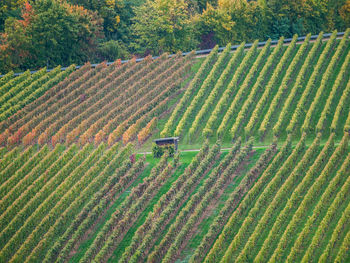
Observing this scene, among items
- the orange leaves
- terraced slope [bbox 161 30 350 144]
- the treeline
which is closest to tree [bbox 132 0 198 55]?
the treeline

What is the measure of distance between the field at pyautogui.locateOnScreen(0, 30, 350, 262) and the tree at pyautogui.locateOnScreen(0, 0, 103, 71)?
6.83m

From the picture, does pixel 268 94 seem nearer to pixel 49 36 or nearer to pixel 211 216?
pixel 211 216

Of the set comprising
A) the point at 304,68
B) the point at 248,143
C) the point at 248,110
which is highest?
the point at 304,68

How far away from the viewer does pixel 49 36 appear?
10444cm

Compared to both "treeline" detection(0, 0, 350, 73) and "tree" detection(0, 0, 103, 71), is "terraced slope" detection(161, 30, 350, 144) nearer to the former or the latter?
"treeline" detection(0, 0, 350, 73)

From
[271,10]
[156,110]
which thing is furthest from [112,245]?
[271,10]

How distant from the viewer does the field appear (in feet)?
213

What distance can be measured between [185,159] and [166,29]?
3396 centimetres

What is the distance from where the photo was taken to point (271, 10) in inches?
4429

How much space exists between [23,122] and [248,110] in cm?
2429

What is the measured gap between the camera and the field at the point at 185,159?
213 feet

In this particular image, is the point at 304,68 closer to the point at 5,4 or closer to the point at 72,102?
the point at 72,102

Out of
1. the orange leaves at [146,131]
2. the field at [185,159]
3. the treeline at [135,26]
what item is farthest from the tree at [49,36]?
the orange leaves at [146,131]

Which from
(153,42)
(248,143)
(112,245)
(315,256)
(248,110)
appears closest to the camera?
(315,256)
